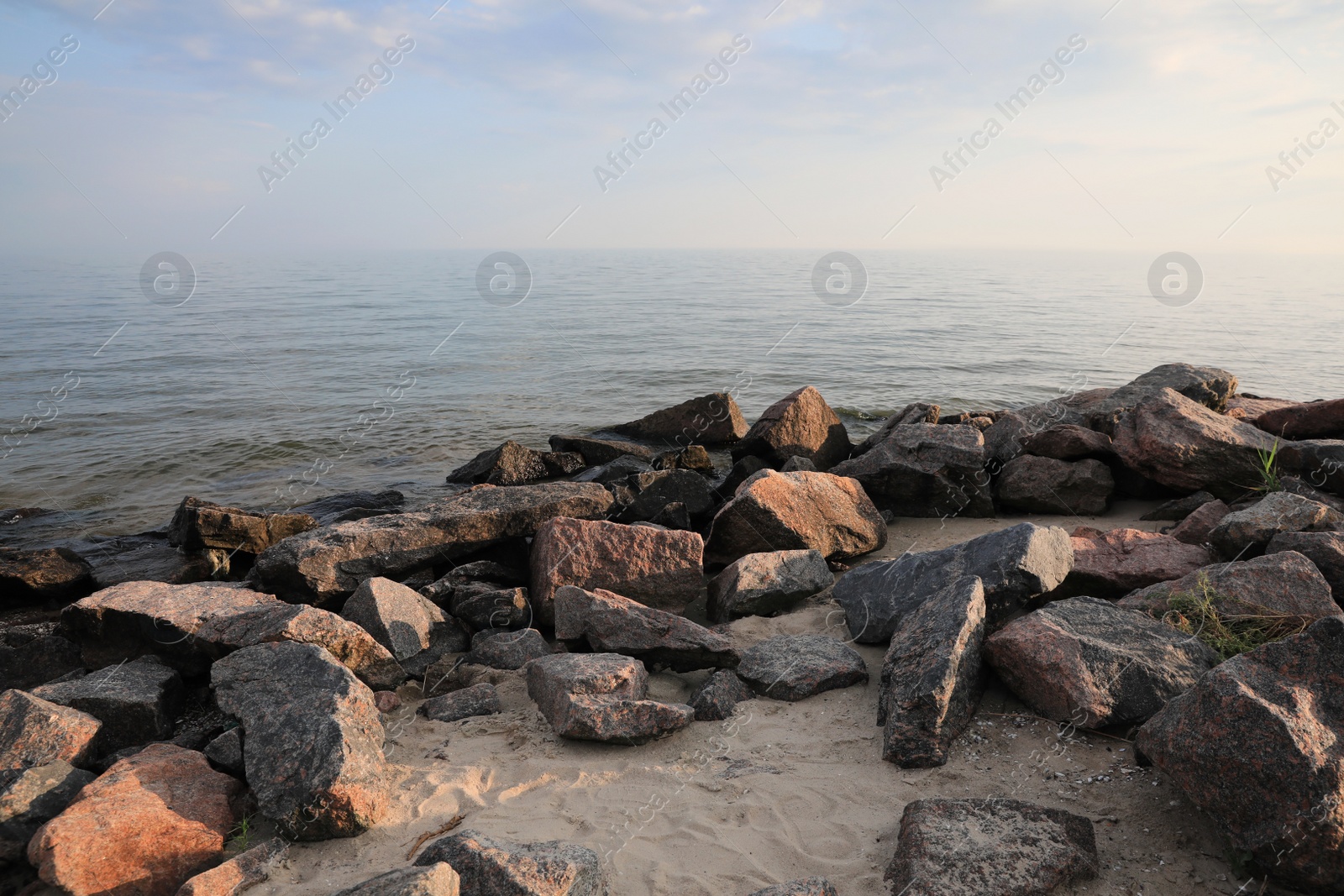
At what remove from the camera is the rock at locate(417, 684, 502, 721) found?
4895 millimetres

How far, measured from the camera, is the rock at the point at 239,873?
328 centimetres

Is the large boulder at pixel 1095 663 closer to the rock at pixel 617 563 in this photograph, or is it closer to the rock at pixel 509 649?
the rock at pixel 617 563

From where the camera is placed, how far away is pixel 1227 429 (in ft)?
25.7

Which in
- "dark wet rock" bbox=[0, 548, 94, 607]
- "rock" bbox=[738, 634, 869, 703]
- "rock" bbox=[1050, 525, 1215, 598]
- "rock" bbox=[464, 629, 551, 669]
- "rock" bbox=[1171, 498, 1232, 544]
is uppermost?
"rock" bbox=[1171, 498, 1232, 544]

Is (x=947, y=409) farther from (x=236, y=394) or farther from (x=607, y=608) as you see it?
(x=236, y=394)

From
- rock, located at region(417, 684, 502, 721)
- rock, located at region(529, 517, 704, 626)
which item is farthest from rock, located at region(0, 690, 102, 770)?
rock, located at region(529, 517, 704, 626)

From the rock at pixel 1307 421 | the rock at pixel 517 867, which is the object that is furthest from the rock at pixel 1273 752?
the rock at pixel 1307 421

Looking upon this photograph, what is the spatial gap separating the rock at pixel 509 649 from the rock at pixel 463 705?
547mm

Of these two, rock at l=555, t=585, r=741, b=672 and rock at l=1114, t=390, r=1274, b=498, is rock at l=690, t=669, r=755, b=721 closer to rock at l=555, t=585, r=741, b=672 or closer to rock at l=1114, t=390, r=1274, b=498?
rock at l=555, t=585, r=741, b=672

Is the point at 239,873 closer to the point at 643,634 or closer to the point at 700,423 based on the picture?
the point at 643,634

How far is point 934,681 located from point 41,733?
4.93 metres

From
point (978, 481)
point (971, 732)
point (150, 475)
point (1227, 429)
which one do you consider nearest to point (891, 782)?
point (971, 732)

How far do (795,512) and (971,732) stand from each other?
3.23m

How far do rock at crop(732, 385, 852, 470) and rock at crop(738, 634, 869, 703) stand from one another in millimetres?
5217
